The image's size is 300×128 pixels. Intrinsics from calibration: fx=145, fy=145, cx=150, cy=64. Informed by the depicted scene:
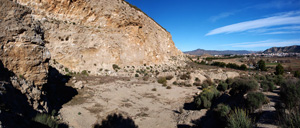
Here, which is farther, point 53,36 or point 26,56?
point 53,36

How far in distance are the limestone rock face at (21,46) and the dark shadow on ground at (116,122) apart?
10.6 feet

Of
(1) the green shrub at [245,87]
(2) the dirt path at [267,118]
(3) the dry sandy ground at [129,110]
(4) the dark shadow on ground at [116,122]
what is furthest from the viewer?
(1) the green shrub at [245,87]

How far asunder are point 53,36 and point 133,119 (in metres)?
14.5

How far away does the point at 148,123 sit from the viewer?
7.25 m

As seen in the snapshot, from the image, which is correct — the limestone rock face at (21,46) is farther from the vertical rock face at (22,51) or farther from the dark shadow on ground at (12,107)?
the dark shadow on ground at (12,107)

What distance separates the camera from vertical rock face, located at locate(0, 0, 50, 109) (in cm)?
539

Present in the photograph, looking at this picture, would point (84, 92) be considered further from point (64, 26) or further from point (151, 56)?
→ point (151, 56)

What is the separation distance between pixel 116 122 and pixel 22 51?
4.97 metres

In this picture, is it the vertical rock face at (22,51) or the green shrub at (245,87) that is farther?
the green shrub at (245,87)

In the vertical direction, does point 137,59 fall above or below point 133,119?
above

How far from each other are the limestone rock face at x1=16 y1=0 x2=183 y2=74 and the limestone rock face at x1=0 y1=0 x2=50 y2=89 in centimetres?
1112

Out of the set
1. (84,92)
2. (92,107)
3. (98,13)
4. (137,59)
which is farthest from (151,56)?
(92,107)

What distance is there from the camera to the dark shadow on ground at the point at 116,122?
22.0 ft

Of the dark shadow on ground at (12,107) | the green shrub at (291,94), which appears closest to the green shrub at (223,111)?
the green shrub at (291,94)
